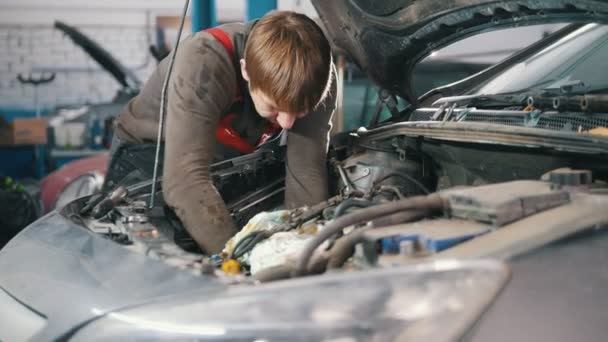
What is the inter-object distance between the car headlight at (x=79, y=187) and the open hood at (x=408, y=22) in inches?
128

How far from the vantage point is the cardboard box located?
7027 mm

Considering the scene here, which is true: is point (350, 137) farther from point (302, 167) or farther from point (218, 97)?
point (218, 97)

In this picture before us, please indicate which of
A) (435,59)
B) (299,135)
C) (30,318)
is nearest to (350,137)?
(299,135)

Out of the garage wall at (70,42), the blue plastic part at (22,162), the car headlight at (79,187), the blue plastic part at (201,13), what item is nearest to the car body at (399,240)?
the blue plastic part at (201,13)

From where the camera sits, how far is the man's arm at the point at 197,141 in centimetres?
198

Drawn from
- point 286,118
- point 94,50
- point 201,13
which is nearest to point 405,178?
point 286,118

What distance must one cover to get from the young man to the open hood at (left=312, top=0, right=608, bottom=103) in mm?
209

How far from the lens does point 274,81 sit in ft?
6.03

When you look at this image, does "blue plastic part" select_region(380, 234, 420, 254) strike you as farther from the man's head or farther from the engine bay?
the man's head

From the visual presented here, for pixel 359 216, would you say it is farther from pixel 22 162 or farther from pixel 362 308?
pixel 22 162

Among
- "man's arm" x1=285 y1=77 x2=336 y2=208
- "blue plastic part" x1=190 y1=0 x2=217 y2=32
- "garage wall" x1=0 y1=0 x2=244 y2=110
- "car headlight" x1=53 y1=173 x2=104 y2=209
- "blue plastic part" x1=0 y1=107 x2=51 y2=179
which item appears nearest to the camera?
"man's arm" x1=285 y1=77 x2=336 y2=208

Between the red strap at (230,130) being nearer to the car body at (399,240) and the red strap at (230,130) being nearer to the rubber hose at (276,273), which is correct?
the car body at (399,240)

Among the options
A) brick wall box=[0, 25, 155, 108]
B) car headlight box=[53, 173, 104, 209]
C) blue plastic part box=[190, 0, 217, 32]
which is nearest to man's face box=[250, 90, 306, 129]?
blue plastic part box=[190, 0, 217, 32]

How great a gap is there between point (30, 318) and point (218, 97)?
89 centimetres
